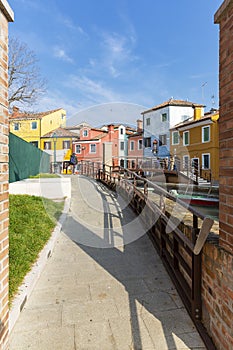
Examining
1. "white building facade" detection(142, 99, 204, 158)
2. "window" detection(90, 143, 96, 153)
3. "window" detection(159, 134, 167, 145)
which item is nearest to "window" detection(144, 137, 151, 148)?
"white building facade" detection(142, 99, 204, 158)

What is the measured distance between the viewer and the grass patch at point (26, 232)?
104 inches

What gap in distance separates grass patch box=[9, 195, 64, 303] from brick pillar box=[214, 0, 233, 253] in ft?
6.70

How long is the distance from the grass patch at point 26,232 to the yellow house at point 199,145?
12.8 meters

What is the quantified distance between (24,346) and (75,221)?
145 inches

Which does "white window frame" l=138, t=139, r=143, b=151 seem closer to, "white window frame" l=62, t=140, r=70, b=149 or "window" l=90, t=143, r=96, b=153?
"window" l=90, t=143, r=96, b=153

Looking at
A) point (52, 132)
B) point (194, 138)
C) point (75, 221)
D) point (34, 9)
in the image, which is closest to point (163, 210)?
point (75, 221)

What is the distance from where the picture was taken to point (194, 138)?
64.1 feet

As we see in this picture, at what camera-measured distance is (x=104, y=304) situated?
2.28 metres

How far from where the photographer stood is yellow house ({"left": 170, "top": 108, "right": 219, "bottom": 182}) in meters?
17.3

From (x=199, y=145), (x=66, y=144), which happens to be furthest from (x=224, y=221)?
(x=66, y=144)

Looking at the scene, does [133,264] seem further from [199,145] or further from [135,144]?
[135,144]

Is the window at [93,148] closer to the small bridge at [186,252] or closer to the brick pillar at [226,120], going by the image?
the small bridge at [186,252]

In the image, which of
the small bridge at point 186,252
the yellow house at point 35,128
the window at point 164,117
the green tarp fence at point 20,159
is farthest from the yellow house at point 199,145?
the yellow house at point 35,128

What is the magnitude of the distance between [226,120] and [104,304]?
2.03 meters
